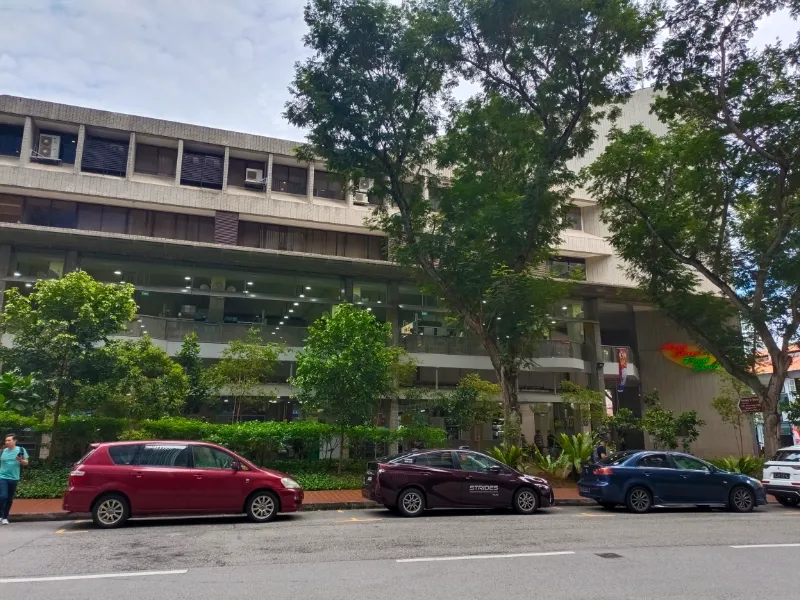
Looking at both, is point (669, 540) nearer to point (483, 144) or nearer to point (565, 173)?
point (565, 173)

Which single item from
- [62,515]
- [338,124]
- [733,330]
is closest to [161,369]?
[62,515]

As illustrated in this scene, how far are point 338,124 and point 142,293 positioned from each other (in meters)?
11.1

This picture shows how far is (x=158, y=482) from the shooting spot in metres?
10.1

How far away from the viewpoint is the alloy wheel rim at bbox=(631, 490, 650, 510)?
12602 mm

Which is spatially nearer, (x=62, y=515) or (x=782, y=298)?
(x=62, y=515)

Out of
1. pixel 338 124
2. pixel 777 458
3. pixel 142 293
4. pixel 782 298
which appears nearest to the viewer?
pixel 777 458

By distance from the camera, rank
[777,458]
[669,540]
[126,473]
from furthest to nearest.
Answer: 1. [777,458]
2. [126,473]
3. [669,540]

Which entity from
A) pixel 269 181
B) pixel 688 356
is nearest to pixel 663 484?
pixel 269 181

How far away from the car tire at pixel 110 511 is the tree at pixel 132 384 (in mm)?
5281

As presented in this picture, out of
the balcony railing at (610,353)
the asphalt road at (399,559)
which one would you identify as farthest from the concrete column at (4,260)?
the balcony railing at (610,353)

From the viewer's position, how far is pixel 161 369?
55.7 feet

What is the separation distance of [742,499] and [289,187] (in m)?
20.4

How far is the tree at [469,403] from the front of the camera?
21.5m

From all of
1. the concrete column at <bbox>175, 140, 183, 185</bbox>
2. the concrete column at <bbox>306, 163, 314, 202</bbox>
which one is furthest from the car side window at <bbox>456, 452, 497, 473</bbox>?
the concrete column at <bbox>175, 140, 183, 185</bbox>
